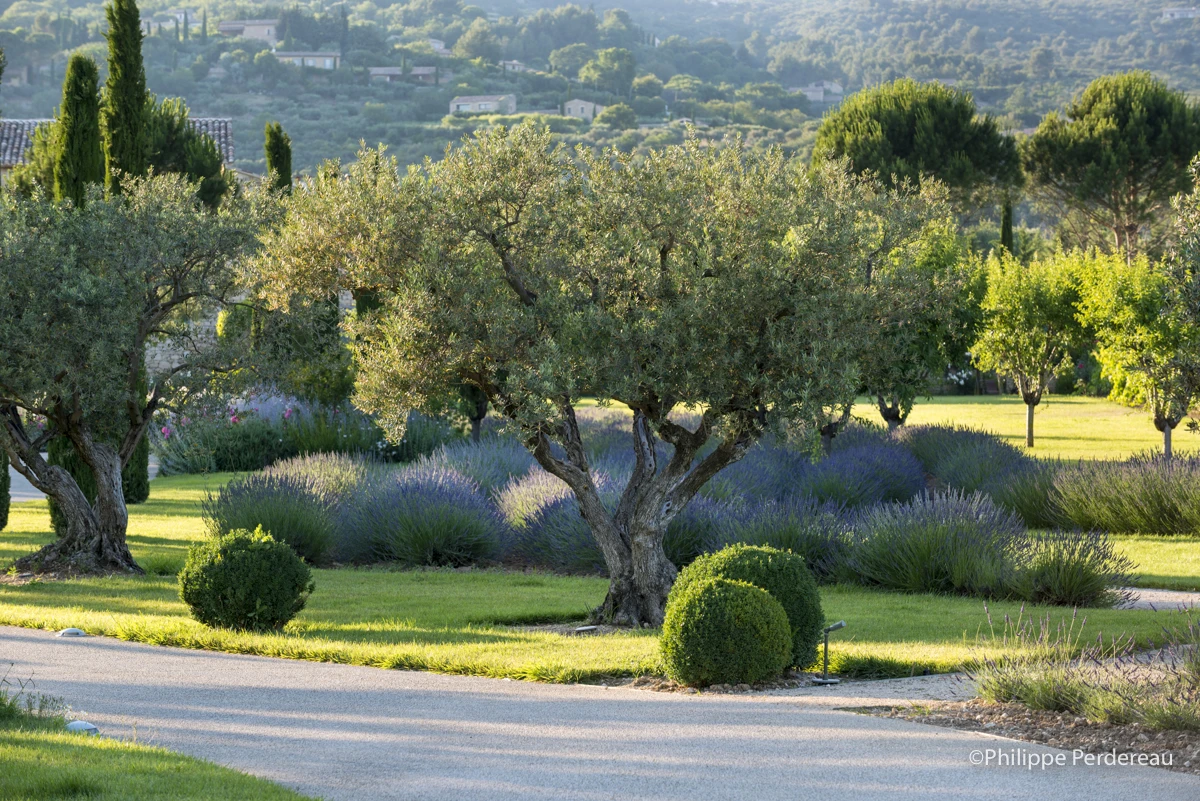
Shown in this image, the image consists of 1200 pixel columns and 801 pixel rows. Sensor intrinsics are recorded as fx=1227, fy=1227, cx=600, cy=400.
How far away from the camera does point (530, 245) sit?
9.88m

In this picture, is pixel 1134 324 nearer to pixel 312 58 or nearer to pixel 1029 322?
pixel 1029 322

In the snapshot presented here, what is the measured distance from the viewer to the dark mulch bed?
20.2 ft

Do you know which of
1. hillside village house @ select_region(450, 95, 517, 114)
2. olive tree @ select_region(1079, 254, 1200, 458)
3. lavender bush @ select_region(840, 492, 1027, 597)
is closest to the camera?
lavender bush @ select_region(840, 492, 1027, 597)

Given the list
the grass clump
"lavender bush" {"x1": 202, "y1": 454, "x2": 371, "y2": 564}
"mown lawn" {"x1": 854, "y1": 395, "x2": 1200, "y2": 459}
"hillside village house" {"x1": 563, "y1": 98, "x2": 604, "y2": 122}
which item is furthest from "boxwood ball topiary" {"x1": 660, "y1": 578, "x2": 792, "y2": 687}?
"hillside village house" {"x1": 563, "y1": 98, "x2": 604, "y2": 122}

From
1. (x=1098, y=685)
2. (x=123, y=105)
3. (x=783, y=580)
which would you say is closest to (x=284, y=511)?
(x=123, y=105)

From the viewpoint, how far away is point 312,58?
130500 millimetres

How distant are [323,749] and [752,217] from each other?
5398 millimetres

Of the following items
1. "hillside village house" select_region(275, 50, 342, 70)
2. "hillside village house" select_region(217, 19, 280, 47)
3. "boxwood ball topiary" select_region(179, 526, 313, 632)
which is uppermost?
"hillside village house" select_region(217, 19, 280, 47)

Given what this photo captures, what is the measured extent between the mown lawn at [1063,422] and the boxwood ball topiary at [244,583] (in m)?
18.3

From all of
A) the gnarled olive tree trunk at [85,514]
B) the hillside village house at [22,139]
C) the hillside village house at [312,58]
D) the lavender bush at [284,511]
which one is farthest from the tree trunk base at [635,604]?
the hillside village house at [312,58]

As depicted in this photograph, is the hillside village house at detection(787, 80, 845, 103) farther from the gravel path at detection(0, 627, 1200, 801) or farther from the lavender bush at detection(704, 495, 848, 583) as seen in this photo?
the gravel path at detection(0, 627, 1200, 801)

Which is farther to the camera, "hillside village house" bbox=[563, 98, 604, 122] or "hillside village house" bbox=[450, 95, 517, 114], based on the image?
"hillside village house" bbox=[450, 95, 517, 114]

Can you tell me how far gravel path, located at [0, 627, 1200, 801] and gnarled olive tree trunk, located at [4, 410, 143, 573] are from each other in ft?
18.6

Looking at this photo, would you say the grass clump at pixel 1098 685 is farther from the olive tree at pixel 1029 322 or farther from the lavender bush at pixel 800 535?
the olive tree at pixel 1029 322
